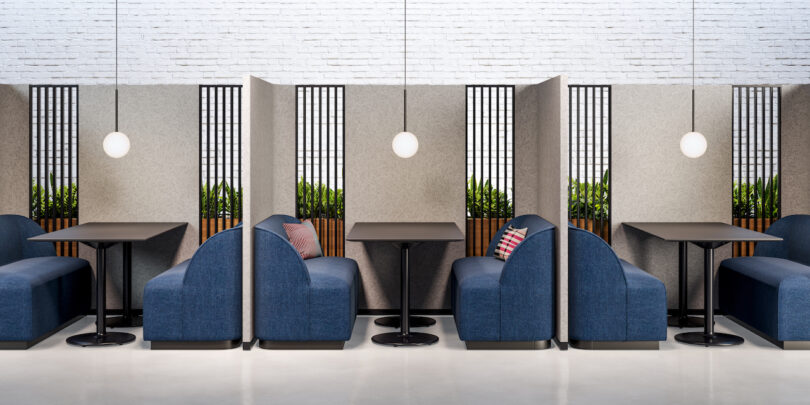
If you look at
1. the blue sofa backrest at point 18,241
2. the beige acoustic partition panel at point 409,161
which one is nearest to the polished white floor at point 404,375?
the blue sofa backrest at point 18,241

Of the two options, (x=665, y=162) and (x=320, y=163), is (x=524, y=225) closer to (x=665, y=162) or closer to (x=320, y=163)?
(x=665, y=162)

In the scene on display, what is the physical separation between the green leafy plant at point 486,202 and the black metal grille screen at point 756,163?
2.01 metres

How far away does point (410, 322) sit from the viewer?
6.34 metres

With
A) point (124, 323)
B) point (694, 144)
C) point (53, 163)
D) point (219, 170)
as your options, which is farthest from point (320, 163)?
point (694, 144)

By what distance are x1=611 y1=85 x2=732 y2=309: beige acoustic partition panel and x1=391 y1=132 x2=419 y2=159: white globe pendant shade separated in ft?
6.01

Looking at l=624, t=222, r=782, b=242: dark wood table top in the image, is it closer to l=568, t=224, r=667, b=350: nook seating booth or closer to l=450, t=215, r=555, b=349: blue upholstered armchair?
l=568, t=224, r=667, b=350: nook seating booth

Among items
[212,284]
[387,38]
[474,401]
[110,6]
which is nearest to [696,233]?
[474,401]

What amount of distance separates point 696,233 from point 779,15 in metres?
4.00

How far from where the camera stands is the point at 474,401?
415cm

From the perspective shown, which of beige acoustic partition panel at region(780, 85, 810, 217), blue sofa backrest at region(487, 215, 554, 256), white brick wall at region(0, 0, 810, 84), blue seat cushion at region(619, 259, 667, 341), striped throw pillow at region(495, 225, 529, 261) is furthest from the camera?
white brick wall at region(0, 0, 810, 84)

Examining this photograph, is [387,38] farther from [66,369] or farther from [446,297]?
[66,369]

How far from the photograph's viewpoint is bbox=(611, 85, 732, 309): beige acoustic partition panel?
6672 mm

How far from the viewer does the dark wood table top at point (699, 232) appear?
17.7 ft

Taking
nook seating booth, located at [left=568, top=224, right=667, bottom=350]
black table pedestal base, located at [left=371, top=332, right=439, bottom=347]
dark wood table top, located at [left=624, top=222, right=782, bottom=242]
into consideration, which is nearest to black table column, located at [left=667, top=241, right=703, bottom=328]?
dark wood table top, located at [left=624, top=222, right=782, bottom=242]
